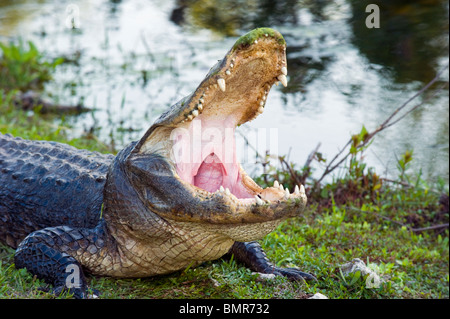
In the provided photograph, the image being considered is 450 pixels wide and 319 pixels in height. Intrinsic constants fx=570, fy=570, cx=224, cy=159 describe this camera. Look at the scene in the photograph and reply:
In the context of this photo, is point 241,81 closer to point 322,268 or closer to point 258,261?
point 258,261

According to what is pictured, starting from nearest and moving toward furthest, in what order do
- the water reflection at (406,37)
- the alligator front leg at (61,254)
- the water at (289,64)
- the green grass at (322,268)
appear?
1. the alligator front leg at (61,254)
2. the green grass at (322,268)
3. the water at (289,64)
4. the water reflection at (406,37)

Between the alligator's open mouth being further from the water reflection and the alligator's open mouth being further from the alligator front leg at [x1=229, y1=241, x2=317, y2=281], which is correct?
the water reflection

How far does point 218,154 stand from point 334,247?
147 centimetres

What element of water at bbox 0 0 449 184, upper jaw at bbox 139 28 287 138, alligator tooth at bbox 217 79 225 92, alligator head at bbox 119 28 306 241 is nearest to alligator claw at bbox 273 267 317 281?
alligator head at bbox 119 28 306 241

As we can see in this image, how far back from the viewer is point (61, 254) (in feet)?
10.1

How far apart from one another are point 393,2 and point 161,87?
397 cm

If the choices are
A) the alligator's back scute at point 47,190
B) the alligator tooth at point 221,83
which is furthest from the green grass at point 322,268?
the alligator tooth at point 221,83

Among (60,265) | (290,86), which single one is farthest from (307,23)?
(60,265)

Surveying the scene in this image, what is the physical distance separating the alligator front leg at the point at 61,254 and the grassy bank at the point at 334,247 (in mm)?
82

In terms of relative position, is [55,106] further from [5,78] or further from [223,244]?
[223,244]

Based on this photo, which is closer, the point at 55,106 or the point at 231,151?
the point at 231,151

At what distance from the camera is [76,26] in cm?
895

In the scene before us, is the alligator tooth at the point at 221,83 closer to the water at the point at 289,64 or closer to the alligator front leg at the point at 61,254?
the alligator front leg at the point at 61,254

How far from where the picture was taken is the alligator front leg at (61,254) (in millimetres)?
2979
